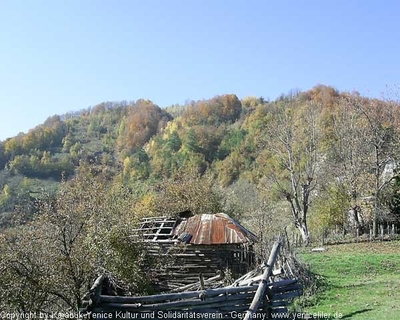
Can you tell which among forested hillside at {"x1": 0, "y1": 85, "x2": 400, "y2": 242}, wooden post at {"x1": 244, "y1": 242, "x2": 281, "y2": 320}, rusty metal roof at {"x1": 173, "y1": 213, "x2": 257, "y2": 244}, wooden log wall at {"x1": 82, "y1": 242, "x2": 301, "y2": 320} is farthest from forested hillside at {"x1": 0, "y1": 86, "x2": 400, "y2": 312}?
wooden post at {"x1": 244, "y1": 242, "x2": 281, "y2": 320}

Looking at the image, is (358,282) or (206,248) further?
(206,248)

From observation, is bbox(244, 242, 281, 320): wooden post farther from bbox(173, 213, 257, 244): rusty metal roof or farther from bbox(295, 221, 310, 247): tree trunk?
bbox(295, 221, 310, 247): tree trunk

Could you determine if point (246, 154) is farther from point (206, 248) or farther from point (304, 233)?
point (206, 248)

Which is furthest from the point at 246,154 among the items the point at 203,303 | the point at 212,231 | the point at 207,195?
the point at 203,303

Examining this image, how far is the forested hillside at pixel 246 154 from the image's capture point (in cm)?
3180

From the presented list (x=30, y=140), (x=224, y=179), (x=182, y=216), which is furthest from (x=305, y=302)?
(x=30, y=140)

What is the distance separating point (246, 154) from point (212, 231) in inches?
2190

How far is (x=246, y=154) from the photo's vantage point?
74312 millimetres

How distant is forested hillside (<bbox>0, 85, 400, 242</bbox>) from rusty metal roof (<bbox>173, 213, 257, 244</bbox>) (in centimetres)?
589

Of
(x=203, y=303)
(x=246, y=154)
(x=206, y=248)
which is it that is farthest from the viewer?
(x=246, y=154)

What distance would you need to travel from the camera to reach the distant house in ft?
58.3

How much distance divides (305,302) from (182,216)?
9.84 meters

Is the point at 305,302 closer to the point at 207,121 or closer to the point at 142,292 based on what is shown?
the point at 142,292

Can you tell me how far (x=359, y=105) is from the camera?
106 feet
